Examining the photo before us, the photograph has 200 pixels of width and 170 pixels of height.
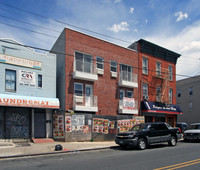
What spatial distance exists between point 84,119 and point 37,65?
5.83m

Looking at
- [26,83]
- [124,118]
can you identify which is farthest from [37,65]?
[124,118]

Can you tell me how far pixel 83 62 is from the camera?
1920cm

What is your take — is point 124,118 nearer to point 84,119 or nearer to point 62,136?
point 84,119

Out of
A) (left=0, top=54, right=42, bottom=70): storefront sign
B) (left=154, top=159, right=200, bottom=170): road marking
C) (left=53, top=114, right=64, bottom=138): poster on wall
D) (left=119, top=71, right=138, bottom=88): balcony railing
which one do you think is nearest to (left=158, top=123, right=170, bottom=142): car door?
(left=154, top=159, right=200, bottom=170): road marking

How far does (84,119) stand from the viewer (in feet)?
58.1

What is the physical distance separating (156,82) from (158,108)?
3253 mm

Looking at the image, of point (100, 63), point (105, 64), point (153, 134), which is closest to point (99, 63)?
point (100, 63)

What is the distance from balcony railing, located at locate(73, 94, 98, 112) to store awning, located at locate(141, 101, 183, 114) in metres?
6.66

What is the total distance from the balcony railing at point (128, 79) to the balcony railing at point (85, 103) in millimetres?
3915

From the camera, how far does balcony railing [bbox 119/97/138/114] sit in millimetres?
21344

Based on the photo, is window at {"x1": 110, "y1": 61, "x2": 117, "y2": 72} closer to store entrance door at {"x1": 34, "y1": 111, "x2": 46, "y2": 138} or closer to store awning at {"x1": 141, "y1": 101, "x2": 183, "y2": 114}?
store awning at {"x1": 141, "y1": 101, "x2": 183, "y2": 114}

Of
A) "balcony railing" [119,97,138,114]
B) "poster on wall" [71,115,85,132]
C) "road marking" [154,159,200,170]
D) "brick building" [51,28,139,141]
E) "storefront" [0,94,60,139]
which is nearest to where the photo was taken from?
"road marking" [154,159,200,170]

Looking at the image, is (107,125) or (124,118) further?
(124,118)

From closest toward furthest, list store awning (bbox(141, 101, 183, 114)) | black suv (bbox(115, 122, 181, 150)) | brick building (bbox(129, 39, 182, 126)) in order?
black suv (bbox(115, 122, 181, 150)) < store awning (bbox(141, 101, 183, 114)) < brick building (bbox(129, 39, 182, 126))
